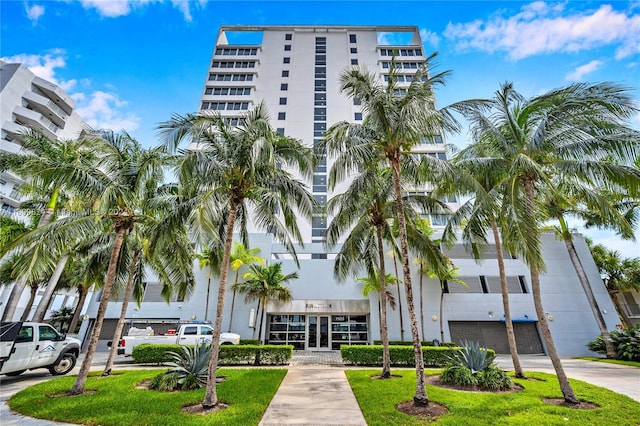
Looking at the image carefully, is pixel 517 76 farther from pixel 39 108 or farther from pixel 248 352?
pixel 39 108

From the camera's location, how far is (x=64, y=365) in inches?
456

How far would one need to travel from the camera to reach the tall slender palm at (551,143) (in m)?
7.61

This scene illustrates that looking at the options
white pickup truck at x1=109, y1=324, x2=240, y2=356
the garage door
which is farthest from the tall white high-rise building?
the garage door

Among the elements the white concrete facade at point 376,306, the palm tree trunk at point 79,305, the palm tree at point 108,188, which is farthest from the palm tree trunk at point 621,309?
the palm tree trunk at point 79,305

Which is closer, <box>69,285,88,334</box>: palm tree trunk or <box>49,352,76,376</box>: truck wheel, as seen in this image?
<box>49,352,76,376</box>: truck wheel

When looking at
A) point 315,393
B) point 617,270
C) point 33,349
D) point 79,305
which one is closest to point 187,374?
point 315,393

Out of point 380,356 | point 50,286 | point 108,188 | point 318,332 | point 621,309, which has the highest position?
point 108,188

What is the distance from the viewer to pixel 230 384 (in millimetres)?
9328

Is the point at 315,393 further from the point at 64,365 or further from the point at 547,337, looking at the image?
the point at 64,365

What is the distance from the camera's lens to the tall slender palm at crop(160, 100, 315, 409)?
7930 millimetres

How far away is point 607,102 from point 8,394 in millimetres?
18844

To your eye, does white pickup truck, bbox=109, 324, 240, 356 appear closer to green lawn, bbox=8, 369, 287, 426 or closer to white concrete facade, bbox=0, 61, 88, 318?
green lawn, bbox=8, 369, 287, 426

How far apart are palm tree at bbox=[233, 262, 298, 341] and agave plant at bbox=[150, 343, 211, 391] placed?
30.5 ft

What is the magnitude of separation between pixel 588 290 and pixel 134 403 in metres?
26.0
